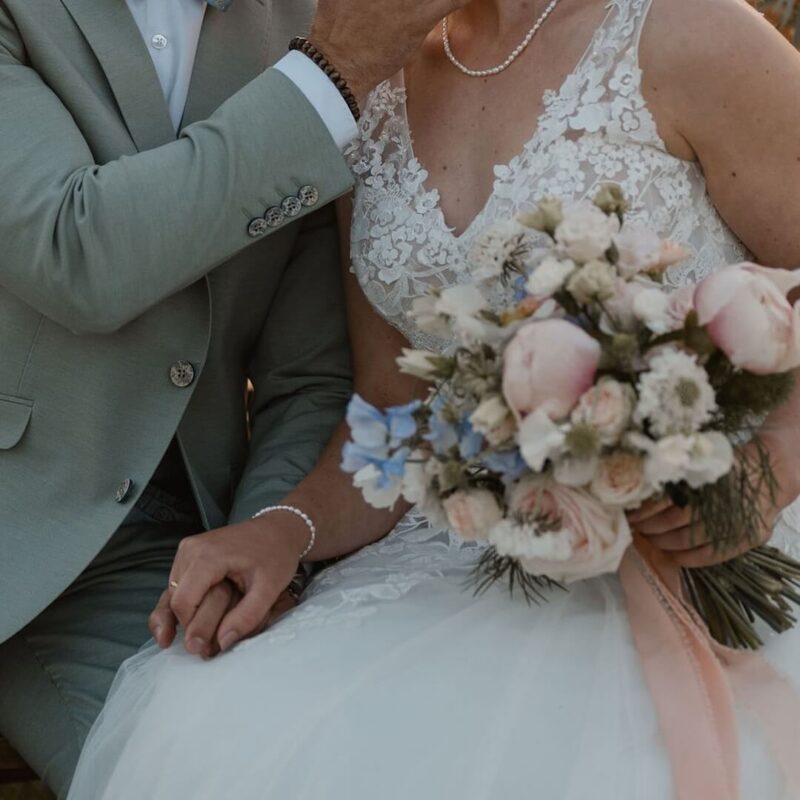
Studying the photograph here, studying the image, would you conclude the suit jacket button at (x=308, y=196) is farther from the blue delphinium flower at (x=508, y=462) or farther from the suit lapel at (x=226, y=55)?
the blue delphinium flower at (x=508, y=462)

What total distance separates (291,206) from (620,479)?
79 cm

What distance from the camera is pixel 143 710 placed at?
1.77m

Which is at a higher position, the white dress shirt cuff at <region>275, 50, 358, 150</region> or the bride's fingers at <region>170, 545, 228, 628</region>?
the white dress shirt cuff at <region>275, 50, 358, 150</region>

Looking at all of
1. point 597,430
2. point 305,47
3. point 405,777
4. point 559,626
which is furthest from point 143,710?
point 305,47

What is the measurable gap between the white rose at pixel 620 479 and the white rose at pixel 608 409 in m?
0.02

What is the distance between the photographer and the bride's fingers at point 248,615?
184 centimetres

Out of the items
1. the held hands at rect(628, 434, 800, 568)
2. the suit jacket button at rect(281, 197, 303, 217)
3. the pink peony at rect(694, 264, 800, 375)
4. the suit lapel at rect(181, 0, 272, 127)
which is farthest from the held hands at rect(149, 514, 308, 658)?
the pink peony at rect(694, 264, 800, 375)

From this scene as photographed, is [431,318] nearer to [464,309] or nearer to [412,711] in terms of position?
[464,309]

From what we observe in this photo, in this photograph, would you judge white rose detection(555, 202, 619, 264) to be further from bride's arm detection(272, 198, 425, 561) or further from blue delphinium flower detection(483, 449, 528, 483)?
bride's arm detection(272, 198, 425, 561)

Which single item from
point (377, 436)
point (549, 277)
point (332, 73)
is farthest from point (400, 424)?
point (332, 73)

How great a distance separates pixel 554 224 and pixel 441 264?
64 centimetres

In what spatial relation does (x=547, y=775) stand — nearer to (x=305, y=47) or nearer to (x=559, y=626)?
(x=559, y=626)

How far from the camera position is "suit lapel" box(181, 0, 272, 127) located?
84.0 inches

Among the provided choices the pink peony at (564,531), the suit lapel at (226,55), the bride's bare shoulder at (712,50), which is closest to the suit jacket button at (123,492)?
the suit lapel at (226,55)
